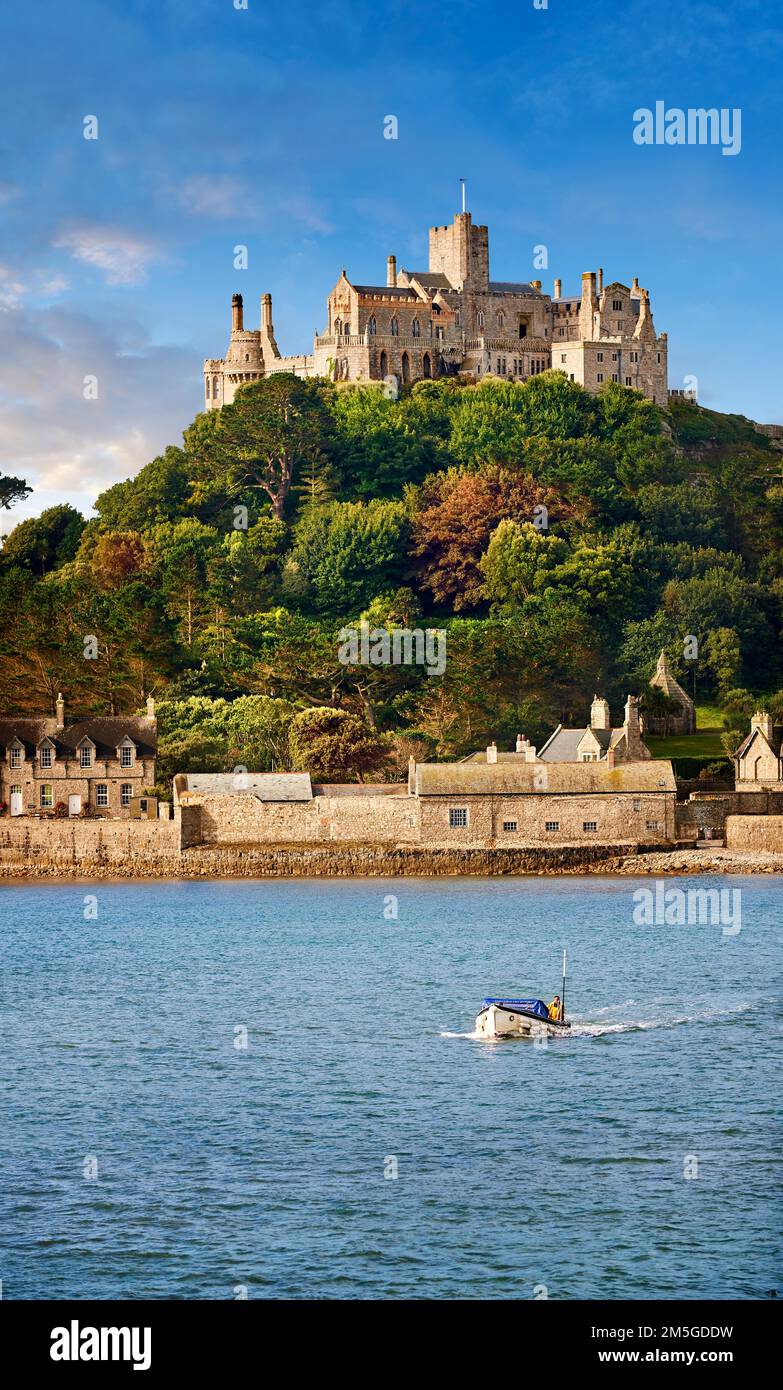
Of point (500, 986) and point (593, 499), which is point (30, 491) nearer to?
point (593, 499)

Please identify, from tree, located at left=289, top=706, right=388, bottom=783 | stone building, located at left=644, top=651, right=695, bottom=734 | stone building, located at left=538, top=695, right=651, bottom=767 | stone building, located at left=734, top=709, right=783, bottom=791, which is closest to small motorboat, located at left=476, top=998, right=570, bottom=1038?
stone building, located at left=538, top=695, right=651, bottom=767

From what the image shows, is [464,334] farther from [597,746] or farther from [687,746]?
[597,746]

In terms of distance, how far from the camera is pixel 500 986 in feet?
146

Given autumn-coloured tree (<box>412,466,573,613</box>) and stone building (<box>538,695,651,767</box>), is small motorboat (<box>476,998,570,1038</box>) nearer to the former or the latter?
stone building (<box>538,695,651,767</box>)

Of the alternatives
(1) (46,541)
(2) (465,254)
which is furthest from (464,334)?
(1) (46,541)

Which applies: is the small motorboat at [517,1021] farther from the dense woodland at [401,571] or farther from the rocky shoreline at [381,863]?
the dense woodland at [401,571]

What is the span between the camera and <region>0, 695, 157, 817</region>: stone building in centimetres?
7400

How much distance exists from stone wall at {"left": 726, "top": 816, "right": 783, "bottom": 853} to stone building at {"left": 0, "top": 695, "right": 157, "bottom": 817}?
68.4ft

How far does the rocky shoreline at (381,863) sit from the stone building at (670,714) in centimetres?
2107

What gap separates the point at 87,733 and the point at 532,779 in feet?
56.4

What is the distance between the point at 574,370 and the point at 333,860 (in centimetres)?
6166

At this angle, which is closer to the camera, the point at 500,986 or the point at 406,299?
the point at 500,986
